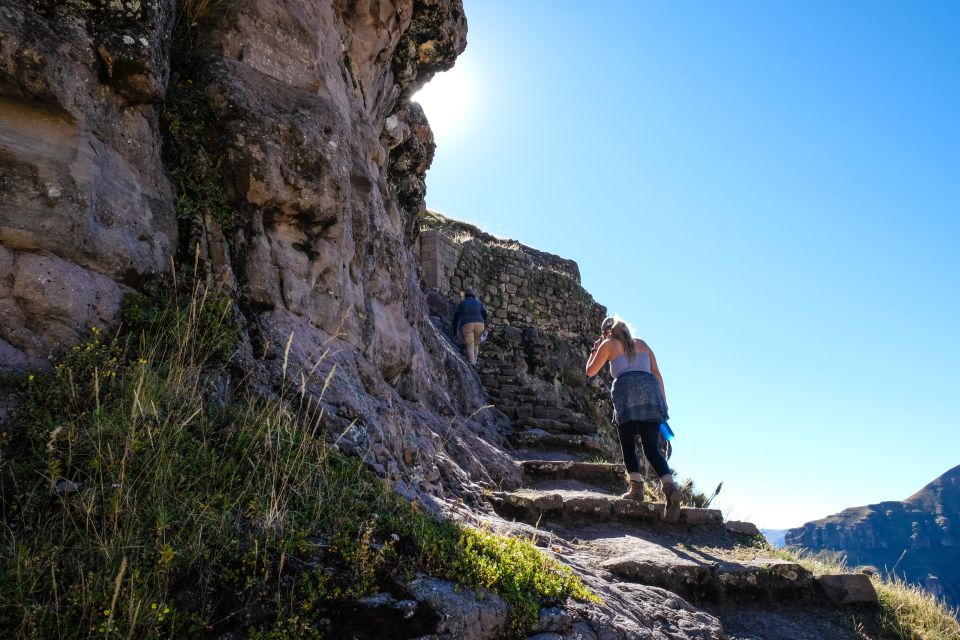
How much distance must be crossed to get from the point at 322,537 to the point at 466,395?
19.0 feet

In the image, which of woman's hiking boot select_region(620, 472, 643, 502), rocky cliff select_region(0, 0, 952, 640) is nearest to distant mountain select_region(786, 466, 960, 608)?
woman's hiking boot select_region(620, 472, 643, 502)

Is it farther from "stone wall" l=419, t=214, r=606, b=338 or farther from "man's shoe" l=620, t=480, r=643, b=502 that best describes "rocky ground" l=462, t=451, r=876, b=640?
"stone wall" l=419, t=214, r=606, b=338

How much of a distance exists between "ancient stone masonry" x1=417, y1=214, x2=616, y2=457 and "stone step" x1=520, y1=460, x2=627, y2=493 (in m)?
1.22

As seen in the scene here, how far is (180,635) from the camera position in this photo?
1.75 metres

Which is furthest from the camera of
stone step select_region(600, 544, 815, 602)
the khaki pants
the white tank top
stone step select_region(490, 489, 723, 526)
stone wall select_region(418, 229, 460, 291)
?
stone wall select_region(418, 229, 460, 291)

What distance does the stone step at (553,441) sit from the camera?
792cm

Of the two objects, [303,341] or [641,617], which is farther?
[303,341]

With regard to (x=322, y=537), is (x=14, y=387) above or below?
above

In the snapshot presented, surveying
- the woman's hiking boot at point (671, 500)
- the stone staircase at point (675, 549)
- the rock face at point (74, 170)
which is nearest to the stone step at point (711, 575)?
the stone staircase at point (675, 549)

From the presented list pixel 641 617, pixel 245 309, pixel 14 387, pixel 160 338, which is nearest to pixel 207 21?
pixel 245 309

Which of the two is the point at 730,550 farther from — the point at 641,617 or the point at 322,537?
the point at 322,537

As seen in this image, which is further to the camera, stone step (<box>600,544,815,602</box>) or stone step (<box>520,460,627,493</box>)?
stone step (<box>520,460,627,493</box>)

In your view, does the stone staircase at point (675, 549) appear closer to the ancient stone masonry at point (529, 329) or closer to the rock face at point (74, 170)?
the ancient stone masonry at point (529, 329)

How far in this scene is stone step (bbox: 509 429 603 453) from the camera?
7.92 meters
